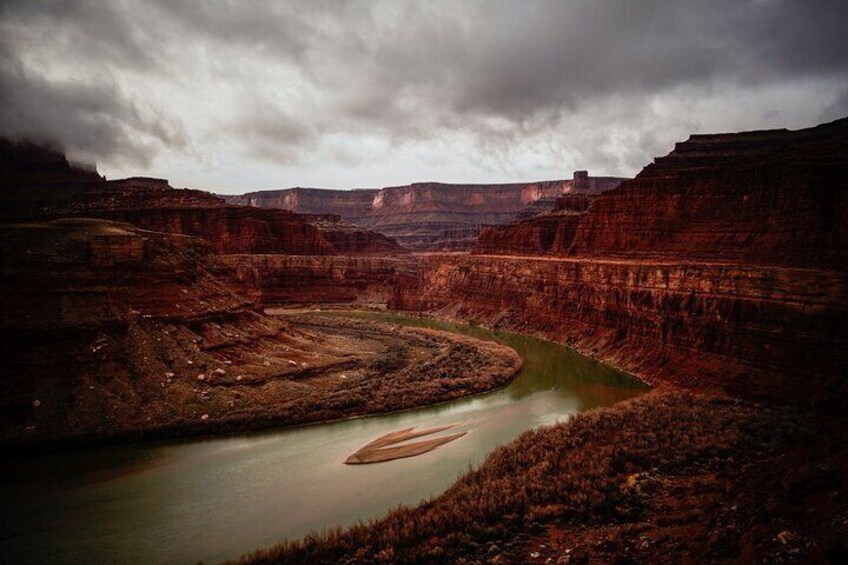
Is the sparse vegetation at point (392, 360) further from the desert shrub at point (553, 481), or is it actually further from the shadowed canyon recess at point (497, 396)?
the desert shrub at point (553, 481)

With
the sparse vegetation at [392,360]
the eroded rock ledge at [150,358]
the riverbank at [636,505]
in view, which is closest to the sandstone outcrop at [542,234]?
the sparse vegetation at [392,360]

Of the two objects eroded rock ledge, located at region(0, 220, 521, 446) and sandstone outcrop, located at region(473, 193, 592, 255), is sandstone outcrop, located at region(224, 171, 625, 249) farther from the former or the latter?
eroded rock ledge, located at region(0, 220, 521, 446)

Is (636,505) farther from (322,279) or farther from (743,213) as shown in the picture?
(322,279)

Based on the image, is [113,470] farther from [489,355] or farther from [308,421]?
[489,355]

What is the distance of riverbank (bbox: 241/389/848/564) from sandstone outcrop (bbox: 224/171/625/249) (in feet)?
422

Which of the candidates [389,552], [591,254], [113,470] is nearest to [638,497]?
[389,552]

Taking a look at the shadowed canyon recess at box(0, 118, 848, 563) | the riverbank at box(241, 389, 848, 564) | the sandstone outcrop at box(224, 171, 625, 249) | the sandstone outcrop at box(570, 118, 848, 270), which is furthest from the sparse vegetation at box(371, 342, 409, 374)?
the sandstone outcrop at box(224, 171, 625, 249)

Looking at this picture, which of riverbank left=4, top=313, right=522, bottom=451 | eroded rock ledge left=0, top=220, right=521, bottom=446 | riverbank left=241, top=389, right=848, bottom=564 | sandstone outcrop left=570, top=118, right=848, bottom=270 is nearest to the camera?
riverbank left=241, top=389, right=848, bottom=564

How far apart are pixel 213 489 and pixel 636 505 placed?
43.4ft

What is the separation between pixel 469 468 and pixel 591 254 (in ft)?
136

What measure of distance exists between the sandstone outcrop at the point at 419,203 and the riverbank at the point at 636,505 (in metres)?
129

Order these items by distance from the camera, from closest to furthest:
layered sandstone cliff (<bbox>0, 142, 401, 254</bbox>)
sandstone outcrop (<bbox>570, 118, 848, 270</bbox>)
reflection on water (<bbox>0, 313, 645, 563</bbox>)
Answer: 1. reflection on water (<bbox>0, 313, 645, 563</bbox>)
2. sandstone outcrop (<bbox>570, 118, 848, 270</bbox>)
3. layered sandstone cliff (<bbox>0, 142, 401, 254</bbox>)

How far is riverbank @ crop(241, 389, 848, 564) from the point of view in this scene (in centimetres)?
1000

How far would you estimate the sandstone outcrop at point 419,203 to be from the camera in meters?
160
